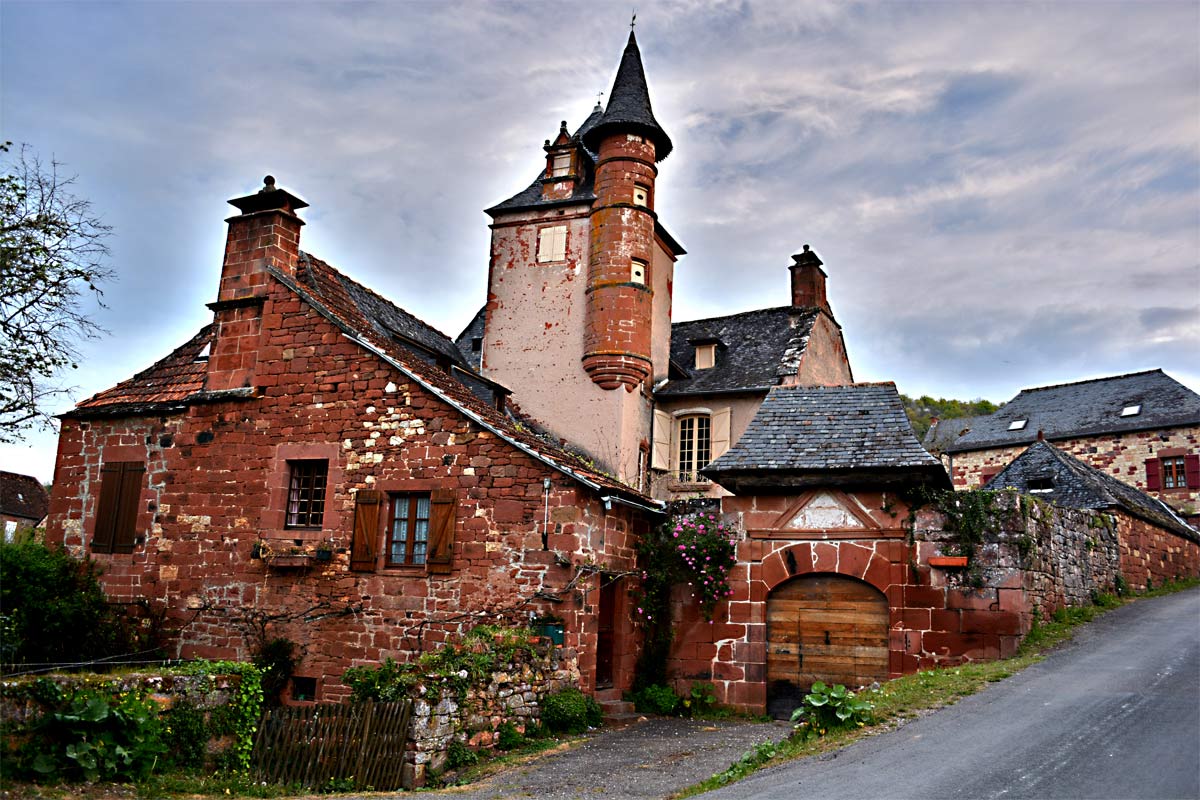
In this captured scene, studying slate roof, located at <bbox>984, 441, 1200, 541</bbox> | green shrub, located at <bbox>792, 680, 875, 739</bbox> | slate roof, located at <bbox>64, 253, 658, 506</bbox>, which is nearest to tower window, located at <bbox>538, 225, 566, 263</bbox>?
slate roof, located at <bbox>64, 253, 658, 506</bbox>

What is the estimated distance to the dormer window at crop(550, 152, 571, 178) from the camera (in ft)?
71.7

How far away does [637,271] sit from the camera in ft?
67.1

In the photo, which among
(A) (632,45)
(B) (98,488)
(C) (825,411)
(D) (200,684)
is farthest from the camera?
(A) (632,45)

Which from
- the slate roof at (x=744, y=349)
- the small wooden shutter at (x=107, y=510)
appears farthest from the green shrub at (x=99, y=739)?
the slate roof at (x=744, y=349)

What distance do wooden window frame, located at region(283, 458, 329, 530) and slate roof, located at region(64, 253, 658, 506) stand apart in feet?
5.80

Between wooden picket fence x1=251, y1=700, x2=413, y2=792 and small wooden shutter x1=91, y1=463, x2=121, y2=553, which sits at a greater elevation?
small wooden shutter x1=91, y1=463, x2=121, y2=553

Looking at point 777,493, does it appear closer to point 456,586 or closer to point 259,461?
point 456,586

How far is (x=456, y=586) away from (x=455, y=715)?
11.5ft

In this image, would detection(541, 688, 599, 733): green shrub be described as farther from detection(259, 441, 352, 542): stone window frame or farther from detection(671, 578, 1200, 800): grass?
detection(259, 441, 352, 542): stone window frame

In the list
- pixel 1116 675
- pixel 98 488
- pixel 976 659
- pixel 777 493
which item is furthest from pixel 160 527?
pixel 1116 675

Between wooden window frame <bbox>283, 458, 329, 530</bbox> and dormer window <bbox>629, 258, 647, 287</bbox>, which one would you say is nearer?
wooden window frame <bbox>283, 458, 329, 530</bbox>

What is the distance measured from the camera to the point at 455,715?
35.2 ft

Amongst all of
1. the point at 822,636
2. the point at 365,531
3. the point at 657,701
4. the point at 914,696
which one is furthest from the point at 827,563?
the point at 365,531

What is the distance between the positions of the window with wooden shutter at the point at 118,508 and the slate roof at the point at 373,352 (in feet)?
3.49
